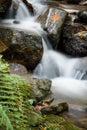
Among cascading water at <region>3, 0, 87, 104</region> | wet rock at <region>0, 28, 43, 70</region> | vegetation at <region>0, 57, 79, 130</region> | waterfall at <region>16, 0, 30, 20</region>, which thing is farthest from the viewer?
waterfall at <region>16, 0, 30, 20</region>

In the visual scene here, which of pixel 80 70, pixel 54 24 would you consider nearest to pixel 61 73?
pixel 80 70

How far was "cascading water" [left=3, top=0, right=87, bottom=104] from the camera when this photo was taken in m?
8.11

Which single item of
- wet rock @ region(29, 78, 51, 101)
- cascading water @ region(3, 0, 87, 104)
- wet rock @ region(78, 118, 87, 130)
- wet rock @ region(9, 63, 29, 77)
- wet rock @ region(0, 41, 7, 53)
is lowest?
cascading water @ region(3, 0, 87, 104)

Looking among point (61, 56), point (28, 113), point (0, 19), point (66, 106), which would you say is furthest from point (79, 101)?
point (0, 19)

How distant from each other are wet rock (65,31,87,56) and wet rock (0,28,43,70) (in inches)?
74.7

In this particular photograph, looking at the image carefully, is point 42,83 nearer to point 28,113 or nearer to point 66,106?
point 66,106

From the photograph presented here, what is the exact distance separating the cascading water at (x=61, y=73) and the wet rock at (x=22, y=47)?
1.64ft

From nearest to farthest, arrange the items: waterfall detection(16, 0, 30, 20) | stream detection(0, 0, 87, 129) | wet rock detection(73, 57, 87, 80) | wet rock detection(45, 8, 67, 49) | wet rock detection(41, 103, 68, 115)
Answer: wet rock detection(41, 103, 68, 115) < stream detection(0, 0, 87, 129) < wet rock detection(73, 57, 87, 80) < wet rock detection(45, 8, 67, 49) < waterfall detection(16, 0, 30, 20)

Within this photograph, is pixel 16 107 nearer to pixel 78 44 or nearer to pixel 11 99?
pixel 11 99

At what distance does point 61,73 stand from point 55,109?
400 cm

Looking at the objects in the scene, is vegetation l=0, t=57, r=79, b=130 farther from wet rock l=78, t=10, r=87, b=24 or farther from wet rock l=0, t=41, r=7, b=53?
wet rock l=78, t=10, r=87, b=24

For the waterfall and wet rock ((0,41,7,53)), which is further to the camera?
the waterfall

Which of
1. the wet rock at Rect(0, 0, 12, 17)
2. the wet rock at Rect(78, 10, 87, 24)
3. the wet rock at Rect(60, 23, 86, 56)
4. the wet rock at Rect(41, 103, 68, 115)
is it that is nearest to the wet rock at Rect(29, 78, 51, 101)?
the wet rock at Rect(41, 103, 68, 115)

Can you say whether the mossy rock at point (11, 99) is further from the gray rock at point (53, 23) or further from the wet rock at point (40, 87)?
the gray rock at point (53, 23)
